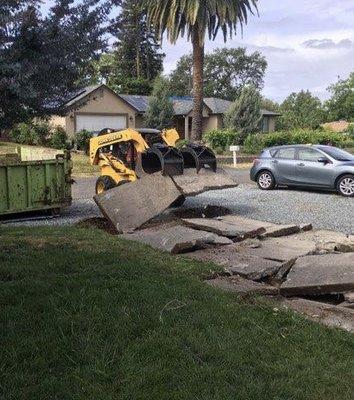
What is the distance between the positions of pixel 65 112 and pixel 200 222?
5.41m

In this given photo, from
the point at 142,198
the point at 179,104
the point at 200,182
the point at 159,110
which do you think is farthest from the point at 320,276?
the point at 179,104

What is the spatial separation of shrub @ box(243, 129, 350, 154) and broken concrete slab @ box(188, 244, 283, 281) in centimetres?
2442

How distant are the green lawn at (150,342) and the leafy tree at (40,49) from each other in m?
1.81

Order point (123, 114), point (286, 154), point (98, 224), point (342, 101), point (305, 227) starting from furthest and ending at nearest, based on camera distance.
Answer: point (342, 101), point (123, 114), point (286, 154), point (98, 224), point (305, 227)

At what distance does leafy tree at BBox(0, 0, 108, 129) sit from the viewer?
3.54 m

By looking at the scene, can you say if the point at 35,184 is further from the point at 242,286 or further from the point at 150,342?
the point at 150,342

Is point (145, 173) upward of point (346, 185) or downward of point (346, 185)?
upward

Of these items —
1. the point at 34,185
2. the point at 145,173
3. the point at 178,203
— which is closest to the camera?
the point at 34,185

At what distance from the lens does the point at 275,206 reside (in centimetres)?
1352

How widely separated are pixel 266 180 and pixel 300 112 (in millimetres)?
55447

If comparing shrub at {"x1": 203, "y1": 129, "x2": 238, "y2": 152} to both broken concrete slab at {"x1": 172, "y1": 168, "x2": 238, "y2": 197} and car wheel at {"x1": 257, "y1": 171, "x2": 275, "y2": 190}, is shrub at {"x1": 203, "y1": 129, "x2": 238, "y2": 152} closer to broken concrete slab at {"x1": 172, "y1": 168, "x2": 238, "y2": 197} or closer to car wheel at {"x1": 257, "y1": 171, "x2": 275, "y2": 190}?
car wheel at {"x1": 257, "y1": 171, "x2": 275, "y2": 190}

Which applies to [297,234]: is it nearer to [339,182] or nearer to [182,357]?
[182,357]

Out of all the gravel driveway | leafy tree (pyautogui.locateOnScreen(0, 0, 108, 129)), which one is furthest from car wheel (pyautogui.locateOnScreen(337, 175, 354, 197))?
leafy tree (pyautogui.locateOnScreen(0, 0, 108, 129))

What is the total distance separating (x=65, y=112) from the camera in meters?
4.63
